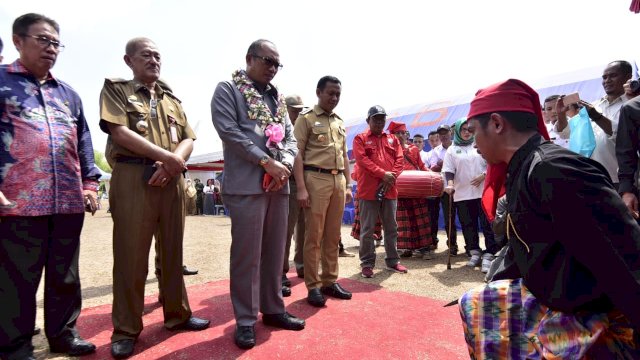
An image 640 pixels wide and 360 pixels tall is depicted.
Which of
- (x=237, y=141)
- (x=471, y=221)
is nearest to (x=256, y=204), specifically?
(x=237, y=141)

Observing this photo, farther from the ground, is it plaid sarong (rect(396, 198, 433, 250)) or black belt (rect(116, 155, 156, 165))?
black belt (rect(116, 155, 156, 165))

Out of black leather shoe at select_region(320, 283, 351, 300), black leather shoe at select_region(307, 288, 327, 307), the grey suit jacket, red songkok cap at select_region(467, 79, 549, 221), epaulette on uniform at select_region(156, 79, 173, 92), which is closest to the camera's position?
red songkok cap at select_region(467, 79, 549, 221)

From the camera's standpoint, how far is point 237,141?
2699mm

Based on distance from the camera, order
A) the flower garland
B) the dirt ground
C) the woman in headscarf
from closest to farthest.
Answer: the flower garland
the dirt ground
the woman in headscarf

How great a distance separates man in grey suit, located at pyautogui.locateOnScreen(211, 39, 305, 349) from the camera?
2.74 meters

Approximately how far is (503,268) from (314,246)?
220cm

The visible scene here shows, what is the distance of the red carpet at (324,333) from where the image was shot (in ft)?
8.33

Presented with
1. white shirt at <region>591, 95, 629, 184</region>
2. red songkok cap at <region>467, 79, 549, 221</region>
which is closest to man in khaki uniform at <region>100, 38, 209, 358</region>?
red songkok cap at <region>467, 79, 549, 221</region>

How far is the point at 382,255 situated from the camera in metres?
6.29

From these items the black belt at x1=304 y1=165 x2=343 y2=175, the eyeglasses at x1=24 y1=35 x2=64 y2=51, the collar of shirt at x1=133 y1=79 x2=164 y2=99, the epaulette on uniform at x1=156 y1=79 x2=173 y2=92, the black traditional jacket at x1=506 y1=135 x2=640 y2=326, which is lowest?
the black traditional jacket at x1=506 y1=135 x2=640 y2=326

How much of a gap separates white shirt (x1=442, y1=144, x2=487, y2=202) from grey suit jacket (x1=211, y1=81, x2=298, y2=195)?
373 cm

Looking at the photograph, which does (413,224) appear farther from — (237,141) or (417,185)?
(237,141)

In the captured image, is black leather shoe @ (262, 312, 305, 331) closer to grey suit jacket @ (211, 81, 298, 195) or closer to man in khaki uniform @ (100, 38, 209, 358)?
man in khaki uniform @ (100, 38, 209, 358)

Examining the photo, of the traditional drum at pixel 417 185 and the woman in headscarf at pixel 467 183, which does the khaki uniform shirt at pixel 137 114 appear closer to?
the traditional drum at pixel 417 185
